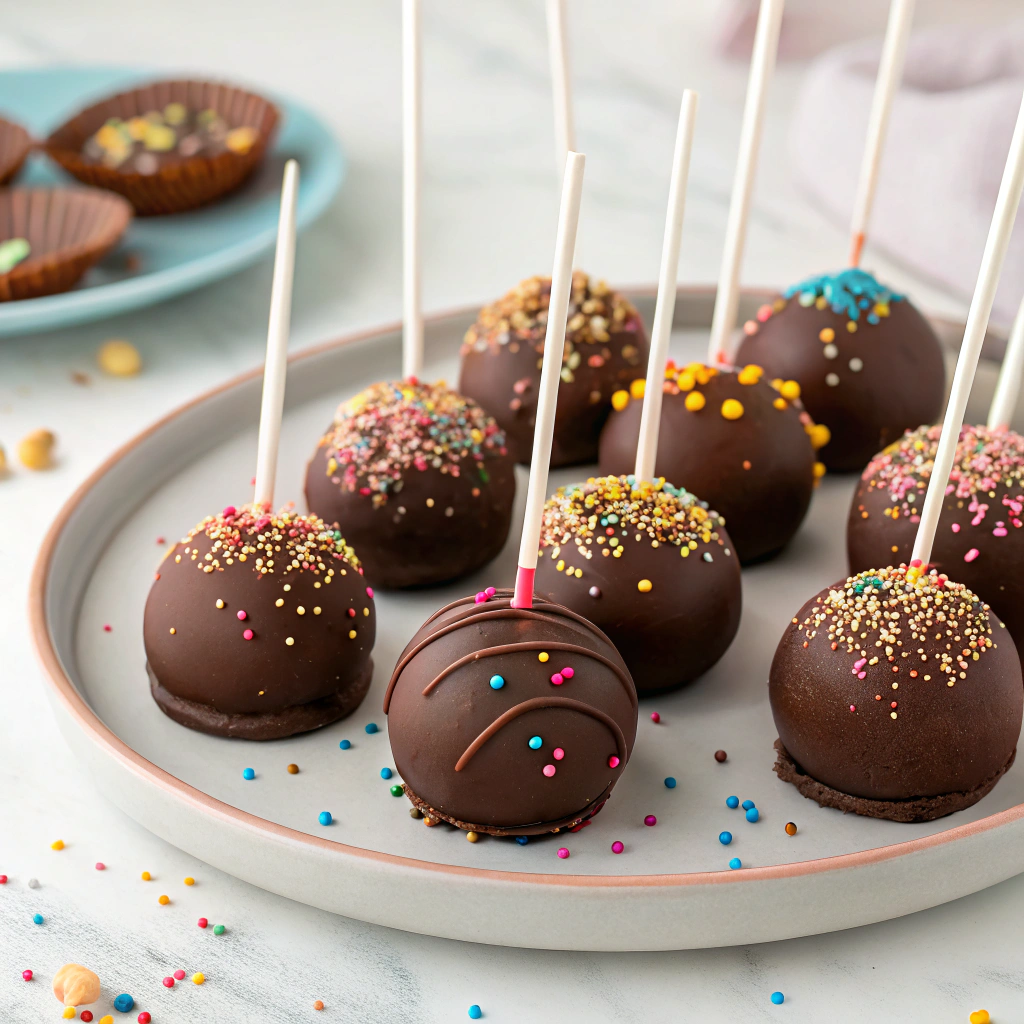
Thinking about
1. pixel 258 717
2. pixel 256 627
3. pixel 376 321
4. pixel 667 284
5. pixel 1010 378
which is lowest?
pixel 376 321

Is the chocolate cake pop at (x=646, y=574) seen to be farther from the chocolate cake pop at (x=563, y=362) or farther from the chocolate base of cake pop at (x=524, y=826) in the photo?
the chocolate cake pop at (x=563, y=362)

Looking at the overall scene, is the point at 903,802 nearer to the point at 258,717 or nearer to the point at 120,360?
the point at 258,717

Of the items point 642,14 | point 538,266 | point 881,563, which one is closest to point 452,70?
point 642,14

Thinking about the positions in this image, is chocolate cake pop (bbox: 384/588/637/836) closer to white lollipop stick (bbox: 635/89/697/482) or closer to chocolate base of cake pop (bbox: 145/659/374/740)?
chocolate base of cake pop (bbox: 145/659/374/740)

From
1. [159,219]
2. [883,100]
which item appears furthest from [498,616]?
[159,219]

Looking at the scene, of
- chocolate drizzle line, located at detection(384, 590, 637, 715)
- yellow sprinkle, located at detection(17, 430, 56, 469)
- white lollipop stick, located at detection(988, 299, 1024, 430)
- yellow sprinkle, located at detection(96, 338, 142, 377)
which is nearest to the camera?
chocolate drizzle line, located at detection(384, 590, 637, 715)

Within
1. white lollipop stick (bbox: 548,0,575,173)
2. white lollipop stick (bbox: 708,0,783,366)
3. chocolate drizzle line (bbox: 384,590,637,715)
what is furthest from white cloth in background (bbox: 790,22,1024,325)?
chocolate drizzle line (bbox: 384,590,637,715)
